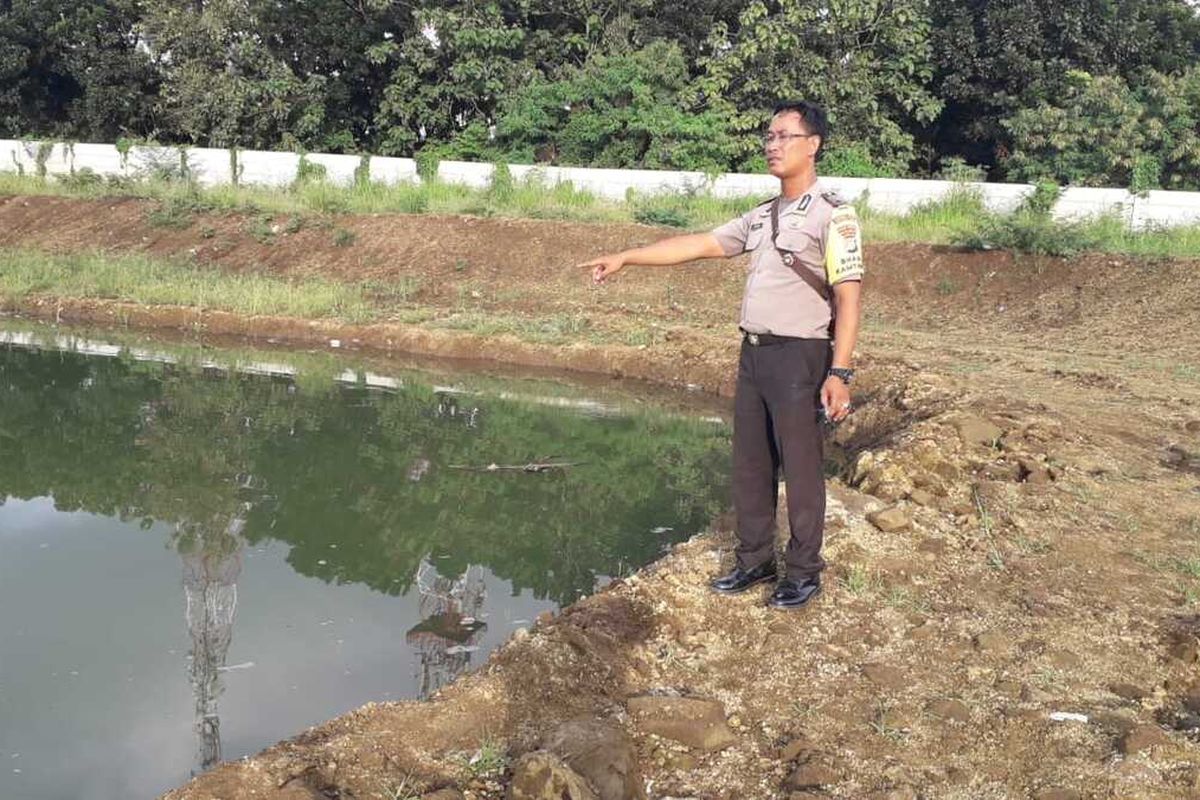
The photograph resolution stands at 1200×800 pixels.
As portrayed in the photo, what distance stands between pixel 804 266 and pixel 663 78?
1836cm

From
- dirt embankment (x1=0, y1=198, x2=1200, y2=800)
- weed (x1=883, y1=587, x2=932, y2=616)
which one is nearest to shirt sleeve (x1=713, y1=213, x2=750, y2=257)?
dirt embankment (x1=0, y1=198, x2=1200, y2=800)

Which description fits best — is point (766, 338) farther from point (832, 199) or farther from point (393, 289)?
point (393, 289)

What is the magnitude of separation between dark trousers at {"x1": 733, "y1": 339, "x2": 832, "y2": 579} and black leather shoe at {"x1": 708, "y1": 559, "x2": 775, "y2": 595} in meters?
0.03


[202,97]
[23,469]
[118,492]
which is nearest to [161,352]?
[23,469]

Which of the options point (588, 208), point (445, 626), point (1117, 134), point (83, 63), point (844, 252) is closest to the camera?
point (844, 252)

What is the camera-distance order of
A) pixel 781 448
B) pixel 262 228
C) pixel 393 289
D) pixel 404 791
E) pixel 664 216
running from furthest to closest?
pixel 262 228 < pixel 664 216 < pixel 393 289 < pixel 781 448 < pixel 404 791

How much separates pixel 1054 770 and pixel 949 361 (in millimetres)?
7914

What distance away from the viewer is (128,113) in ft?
84.7

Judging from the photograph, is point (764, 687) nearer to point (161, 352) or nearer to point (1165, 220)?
point (161, 352)

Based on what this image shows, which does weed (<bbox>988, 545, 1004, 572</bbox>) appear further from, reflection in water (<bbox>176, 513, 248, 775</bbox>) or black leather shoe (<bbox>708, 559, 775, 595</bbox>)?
reflection in water (<bbox>176, 513, 248, 775</bbox>)

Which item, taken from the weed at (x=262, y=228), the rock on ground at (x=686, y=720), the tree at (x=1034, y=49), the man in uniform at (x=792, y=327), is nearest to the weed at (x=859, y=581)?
the man in uniform at (x=792, y=327)

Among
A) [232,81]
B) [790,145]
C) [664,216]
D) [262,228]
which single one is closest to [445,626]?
[790,145]

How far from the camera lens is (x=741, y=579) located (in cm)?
387

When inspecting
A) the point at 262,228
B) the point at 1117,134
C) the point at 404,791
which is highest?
the point at 1117,134
